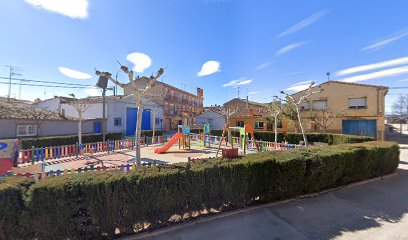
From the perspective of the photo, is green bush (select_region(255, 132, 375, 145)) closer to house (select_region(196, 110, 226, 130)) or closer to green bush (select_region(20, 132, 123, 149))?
house (select_region(196, 110, 226, 130))

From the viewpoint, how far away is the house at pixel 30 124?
17.0 metres

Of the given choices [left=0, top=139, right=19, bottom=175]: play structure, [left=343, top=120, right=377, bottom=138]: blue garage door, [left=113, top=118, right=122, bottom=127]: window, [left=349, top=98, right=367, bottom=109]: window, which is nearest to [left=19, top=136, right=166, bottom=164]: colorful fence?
[left=0, top=139, right=19, bottom=175]: play structure

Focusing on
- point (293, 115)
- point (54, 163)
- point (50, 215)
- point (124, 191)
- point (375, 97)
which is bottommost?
point (54, 163)

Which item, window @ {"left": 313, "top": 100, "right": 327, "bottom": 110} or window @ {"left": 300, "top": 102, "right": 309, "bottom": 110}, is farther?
window @ {"left": 300, "top": 102, "right": 309, "bottom": 110}

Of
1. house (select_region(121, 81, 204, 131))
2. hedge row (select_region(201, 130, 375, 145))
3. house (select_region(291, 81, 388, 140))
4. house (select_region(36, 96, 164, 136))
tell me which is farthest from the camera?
house (select_region(121, 81, 204, 131))

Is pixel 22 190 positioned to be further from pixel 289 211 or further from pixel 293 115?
pixel 293 115

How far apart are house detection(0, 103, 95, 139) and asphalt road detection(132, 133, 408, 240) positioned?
20.1 m

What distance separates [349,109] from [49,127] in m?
32.5

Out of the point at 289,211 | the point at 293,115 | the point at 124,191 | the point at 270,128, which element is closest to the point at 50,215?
the point at 124,191

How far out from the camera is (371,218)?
186 inches

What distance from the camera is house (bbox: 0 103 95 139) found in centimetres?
1695

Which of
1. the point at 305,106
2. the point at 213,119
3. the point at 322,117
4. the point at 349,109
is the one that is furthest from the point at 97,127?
the point at 349,109

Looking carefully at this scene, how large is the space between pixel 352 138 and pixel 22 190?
17163 mm

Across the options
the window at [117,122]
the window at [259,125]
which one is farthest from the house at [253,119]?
the window at [117,122]
